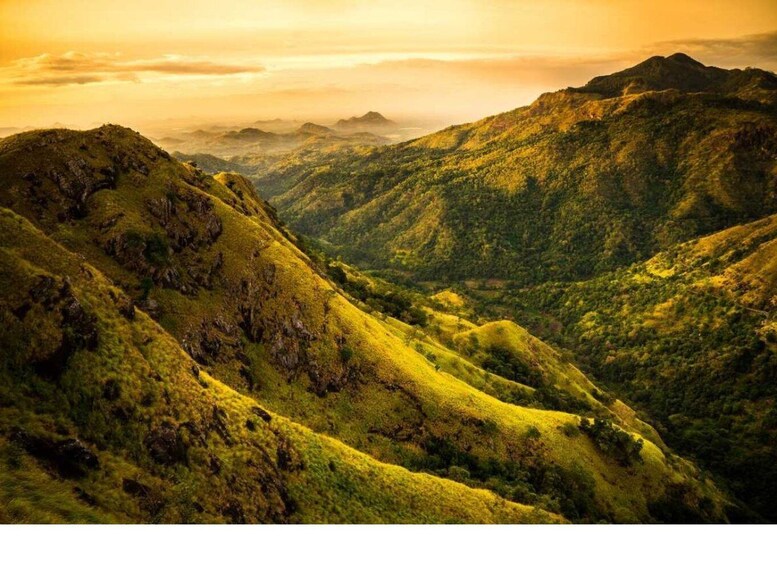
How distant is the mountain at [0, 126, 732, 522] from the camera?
1149 cm

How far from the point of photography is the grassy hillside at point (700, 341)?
6347 centimetres

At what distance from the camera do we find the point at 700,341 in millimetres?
78625

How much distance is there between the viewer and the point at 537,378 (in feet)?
196

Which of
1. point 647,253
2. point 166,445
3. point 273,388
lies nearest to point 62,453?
point 166,445

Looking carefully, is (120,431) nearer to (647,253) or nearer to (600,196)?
(647,253)

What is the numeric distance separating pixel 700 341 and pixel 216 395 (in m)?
85.5

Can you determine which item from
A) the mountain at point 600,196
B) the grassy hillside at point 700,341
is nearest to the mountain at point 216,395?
the grassy hillside at point 700,341

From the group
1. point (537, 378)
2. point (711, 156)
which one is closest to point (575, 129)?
point (711, 156)

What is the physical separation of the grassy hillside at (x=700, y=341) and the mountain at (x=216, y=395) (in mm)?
20834

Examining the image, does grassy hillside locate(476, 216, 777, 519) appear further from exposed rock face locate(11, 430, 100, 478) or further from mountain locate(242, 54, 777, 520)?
exposed rock face locate(11, 430, 100, 478)

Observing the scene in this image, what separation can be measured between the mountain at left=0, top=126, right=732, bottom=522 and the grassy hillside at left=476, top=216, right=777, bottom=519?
2083 cm

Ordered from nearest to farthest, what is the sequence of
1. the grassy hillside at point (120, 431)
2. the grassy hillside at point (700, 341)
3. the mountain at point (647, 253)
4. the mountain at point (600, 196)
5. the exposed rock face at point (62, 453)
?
the exposed rock face at point (62, 453) < the grassy hillside at point (120, 431) < the grassy hillside at point (700, 341) < the mountain at point (647, 253) < the mountain at point (600, 196)

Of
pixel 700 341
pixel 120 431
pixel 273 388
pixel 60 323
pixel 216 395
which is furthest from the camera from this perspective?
pixel 700 341

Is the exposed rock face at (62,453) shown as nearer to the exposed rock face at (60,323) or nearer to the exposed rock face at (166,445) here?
the exposed rock face at (166,445)
